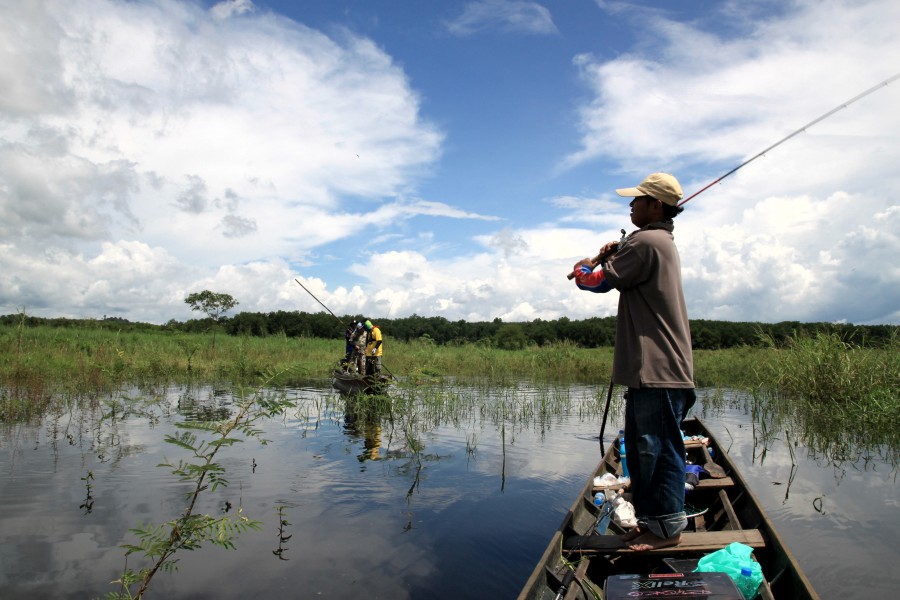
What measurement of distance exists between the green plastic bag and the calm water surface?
1.68m

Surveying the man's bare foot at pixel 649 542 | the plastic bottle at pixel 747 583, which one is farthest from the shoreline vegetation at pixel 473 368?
the plastic bottle at pixel 747 583

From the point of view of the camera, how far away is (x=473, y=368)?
69.3 ft

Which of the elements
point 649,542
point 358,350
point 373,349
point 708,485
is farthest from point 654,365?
point 358,350

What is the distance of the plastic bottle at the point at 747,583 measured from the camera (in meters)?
3.00

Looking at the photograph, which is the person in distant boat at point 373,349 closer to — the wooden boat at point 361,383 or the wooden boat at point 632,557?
the wooden boat at point 361,383

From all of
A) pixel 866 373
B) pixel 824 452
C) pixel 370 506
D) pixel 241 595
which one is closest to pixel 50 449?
pixel 370 506

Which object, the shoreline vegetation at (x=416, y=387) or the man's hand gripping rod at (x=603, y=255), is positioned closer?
the man's hand gripping rod at (x=603, y=255)

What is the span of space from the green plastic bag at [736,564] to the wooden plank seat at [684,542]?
0.29 feet

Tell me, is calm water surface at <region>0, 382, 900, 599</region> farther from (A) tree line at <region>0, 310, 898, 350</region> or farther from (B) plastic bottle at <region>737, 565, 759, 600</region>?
(A) tree line at <region>0, 310, 898, 350</region>

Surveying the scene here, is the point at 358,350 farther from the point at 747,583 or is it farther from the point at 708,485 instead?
the point at 747,583

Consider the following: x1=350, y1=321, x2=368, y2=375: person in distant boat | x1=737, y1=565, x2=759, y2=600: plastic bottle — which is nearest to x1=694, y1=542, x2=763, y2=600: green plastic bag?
x1=737, y1=565, x2=759, y2=600: plastic bottle

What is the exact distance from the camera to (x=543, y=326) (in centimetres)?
3994

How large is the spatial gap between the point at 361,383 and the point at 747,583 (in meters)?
10.0

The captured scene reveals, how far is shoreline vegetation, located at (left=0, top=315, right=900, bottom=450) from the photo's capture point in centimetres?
977
